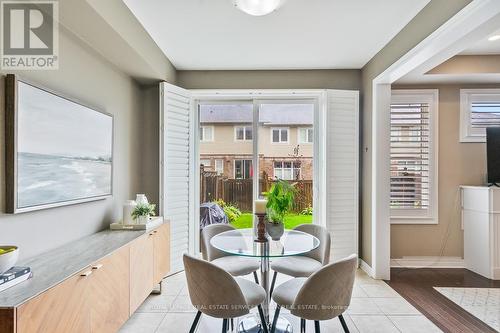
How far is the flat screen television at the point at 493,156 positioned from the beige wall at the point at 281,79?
1719 millimetres

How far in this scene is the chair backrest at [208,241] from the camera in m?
2.75

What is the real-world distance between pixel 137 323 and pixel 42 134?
1715mm

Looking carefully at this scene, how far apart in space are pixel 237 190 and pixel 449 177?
2871 mm

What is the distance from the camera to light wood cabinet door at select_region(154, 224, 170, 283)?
294 cm

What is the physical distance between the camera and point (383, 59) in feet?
11.1

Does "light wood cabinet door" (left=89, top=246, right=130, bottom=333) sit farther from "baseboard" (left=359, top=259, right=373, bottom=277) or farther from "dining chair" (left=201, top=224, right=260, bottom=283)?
"baseboard" (left=359, top=259, right=373, bottom=277)

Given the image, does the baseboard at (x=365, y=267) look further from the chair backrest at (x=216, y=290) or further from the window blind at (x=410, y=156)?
the chair backrest at (x=216, y=290)

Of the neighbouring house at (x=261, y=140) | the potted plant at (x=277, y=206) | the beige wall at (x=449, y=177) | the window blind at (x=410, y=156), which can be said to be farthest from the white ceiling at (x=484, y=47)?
the potted plant at (x=277, y=206)

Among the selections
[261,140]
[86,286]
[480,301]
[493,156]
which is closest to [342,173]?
[261,140]

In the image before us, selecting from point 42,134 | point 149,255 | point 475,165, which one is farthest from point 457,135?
point 42,134

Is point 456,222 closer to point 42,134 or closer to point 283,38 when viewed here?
point 283,38

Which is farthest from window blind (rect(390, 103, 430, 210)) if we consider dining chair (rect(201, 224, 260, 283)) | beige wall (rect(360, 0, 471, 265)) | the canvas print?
the canvas print

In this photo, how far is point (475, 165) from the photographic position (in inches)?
156

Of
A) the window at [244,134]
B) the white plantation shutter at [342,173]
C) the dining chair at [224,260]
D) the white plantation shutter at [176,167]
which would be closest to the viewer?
the dining chair at [224,260]
